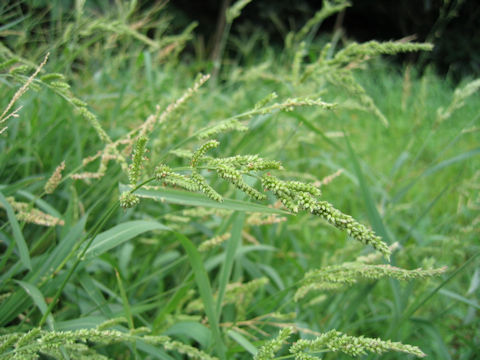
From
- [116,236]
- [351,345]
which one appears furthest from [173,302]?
[351,345]

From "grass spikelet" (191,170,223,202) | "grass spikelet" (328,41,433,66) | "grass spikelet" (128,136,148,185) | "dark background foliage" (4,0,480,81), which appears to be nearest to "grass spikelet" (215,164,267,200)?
"grass spikelet" (191,170,223,202)

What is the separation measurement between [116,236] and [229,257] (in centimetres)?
33

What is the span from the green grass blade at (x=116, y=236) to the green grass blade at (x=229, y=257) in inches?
10.1

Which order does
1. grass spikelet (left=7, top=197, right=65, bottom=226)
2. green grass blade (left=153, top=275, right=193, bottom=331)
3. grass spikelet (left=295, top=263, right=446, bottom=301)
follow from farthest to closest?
green grass blade (left=153, top=275, right=193, bottom=331) → grass spikelet (left=7, top=197, right=65, bottom=226) → grass spikelet (left=295, top=263, right=446, bottom=301)

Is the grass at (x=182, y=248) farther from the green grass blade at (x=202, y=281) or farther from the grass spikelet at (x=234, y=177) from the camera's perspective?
the grass spikelet at (x=234, y=177)

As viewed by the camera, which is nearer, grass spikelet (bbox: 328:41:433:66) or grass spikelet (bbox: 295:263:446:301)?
grass spikelet (bbox: 295:263:446:301)

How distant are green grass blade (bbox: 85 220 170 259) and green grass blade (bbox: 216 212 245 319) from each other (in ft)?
0.84

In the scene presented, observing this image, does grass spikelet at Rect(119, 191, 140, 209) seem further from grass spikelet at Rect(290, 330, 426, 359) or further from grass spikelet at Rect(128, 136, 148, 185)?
grass spikelet at Rect(290, 330, 426, 359)

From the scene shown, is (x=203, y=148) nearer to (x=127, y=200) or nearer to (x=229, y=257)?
(x=127, y=200)

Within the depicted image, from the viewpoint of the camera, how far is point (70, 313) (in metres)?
1.31

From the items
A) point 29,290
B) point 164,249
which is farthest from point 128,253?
point 29,290

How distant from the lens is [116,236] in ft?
3.28

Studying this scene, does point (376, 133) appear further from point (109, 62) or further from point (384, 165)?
point (109, 62)

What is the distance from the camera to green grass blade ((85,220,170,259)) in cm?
98
